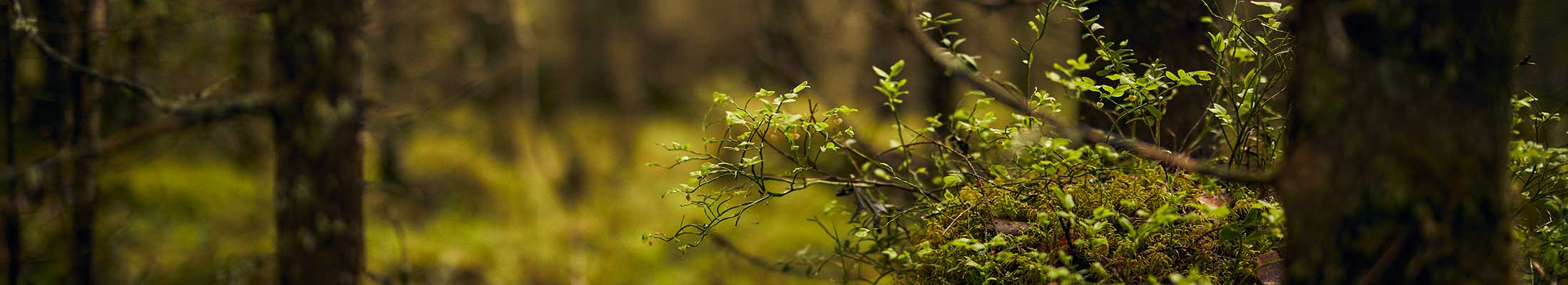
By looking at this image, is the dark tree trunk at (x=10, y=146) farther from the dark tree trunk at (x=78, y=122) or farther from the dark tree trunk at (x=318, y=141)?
the dark tree trunk at (x=318, y=141)

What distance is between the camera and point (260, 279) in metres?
8.20

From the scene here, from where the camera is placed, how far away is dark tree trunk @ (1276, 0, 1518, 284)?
1311 mm

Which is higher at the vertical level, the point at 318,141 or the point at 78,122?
the point at 78,122

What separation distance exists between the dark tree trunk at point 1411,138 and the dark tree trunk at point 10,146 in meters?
5.60

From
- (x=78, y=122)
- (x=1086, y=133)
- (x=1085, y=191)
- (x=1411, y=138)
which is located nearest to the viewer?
(x=1411, y=138)

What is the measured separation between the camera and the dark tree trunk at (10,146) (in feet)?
14.9

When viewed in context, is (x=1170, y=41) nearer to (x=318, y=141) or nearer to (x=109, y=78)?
(x=318, y=141)

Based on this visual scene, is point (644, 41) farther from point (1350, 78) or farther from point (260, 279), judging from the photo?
point (1350, 78)

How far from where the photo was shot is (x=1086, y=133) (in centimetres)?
257

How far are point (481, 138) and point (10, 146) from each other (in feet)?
33.7

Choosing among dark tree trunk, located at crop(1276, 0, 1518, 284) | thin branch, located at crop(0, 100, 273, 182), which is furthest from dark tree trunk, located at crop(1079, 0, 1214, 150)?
thin branch, located at crop(0, 100, 273, 182)

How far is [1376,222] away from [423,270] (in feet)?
30.3

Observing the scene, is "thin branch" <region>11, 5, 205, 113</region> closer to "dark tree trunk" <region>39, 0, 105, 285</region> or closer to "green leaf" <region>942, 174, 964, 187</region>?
"dark tree trunk" <region>39, 0, 105, 285</region>

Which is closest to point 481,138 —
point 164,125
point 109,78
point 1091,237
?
point 164,125
